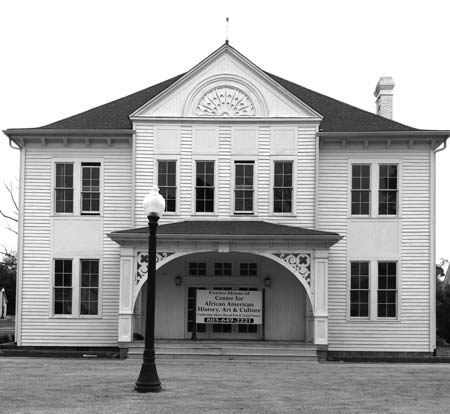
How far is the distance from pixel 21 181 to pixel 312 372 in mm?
12535

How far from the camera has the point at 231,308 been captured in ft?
86.6

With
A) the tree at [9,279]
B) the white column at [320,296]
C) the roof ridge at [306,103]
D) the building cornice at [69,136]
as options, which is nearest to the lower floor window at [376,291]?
the white column at [320,296]

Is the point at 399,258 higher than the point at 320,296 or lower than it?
higher

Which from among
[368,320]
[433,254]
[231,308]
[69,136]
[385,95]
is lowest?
[368,320]

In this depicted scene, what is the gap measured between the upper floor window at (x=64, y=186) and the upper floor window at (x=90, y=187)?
41 cm

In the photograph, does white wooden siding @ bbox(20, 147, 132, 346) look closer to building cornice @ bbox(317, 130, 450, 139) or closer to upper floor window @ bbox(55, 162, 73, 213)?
upper floor window @ bbox(55, 162, 73, 213)

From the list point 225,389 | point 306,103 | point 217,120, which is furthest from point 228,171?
point 225,389

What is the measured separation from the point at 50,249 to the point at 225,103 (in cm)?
761

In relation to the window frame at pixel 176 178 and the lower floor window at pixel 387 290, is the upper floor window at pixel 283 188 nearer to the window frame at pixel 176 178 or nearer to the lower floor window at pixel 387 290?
the window frame at pixel 176 178

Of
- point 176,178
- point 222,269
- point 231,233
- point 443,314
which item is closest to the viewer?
point 231,233

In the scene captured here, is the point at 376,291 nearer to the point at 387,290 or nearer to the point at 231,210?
the point at 387,290

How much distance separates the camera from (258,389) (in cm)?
1548

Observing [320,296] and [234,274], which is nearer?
[320,296]

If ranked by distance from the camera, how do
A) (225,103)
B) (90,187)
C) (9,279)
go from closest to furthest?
(225,103), (90,187), (9,279)
